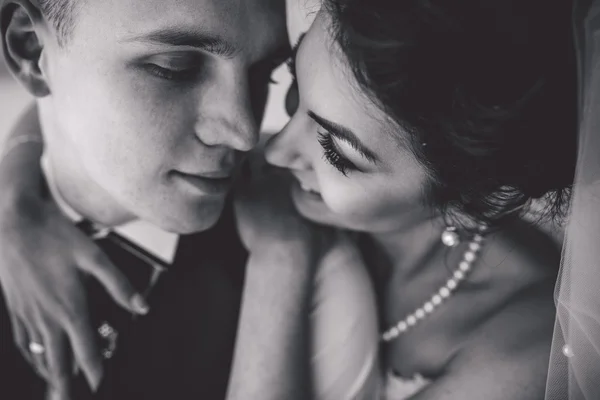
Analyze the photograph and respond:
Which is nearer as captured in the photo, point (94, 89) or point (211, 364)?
point (94, 89)

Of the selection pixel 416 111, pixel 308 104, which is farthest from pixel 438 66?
pixel 308 104

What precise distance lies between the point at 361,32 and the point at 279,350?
0.56m

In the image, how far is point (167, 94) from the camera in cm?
88

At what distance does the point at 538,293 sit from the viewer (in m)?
1.01

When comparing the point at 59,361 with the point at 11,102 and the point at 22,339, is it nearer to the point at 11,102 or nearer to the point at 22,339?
the point at 22,339

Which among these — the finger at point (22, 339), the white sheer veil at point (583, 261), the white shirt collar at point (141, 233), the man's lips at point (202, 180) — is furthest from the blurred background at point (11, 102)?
the white sheer veil at point (583, 261)

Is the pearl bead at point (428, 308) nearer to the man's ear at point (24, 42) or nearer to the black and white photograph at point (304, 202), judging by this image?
the black and white photograph at point (304, 202)

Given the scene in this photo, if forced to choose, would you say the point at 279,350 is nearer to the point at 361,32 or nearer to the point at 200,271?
the point at 200,271

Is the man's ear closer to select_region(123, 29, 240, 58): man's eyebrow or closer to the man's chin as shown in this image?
select_region(123, 29, 240, 58): man's eyebrow

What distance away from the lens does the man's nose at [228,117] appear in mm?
875

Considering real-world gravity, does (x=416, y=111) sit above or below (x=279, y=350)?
above

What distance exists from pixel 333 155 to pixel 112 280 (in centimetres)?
49

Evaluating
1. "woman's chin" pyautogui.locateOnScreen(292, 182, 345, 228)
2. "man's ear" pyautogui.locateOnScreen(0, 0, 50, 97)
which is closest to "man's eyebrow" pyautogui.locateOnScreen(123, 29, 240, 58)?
"man's ear" pyautogui.locateOnScreen(0, 0, 50, 97)

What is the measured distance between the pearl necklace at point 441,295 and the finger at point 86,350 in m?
0.57
